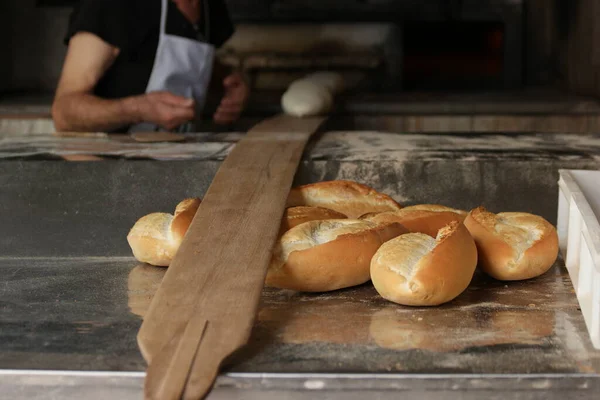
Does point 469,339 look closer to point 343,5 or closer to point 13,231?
point 13,231

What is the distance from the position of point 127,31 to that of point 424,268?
6.59 feet

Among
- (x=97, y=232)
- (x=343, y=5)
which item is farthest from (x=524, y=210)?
(x=343, y=5)

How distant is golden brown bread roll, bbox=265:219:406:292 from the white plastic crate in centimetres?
31

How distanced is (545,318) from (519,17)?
4.36 meters

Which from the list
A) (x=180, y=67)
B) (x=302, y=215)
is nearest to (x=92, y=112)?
(x=180, y=67)

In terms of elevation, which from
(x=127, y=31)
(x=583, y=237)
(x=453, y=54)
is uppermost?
(x=127, y=31)

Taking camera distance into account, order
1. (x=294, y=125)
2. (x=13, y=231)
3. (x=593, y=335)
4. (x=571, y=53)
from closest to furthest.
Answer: (x=593, y=335) → (x=13, y=231) → (x=294, y=125) → (x=571, y=53)

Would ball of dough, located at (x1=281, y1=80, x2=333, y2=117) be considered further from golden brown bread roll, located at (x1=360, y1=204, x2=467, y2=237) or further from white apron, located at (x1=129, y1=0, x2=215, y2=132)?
golden brown bread roll, located at (x1=360, y1=204, x2=467, y2=237)

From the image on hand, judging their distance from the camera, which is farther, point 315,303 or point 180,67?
point 180,67

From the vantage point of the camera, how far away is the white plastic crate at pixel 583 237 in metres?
0.99

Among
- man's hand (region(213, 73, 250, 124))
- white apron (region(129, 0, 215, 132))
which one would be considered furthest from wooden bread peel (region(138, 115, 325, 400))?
man's hand (region(213, 73, 250, 124))

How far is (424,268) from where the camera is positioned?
1.11 m

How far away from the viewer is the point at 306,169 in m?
1.63

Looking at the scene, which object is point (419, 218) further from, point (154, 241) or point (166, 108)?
point (166, 108)
